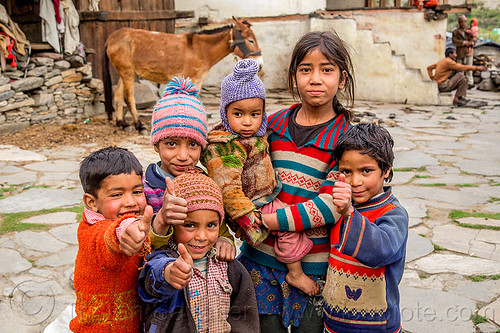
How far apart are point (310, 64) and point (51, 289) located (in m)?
2.49

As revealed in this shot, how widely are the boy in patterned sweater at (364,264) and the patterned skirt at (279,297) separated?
0.12m

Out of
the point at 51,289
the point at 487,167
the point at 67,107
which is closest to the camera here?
the point at 51,289

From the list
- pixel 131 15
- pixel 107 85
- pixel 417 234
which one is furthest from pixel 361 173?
pixel 131 15

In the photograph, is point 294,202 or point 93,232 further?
point 294,202

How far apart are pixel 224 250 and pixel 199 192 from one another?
0.83 ft

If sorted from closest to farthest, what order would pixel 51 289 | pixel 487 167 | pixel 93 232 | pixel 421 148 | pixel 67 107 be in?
pixel 93 232 < pixel 51 289 < pixel 487 167 < pixel 421 148 < pixel 67 107

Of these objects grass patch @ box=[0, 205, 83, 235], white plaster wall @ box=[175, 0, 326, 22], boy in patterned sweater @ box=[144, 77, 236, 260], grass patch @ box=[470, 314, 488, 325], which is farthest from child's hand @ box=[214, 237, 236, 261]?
white plaster wall @ box=[175, 0, 326, 22]

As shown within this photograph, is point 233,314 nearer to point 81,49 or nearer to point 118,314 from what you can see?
point 118,314

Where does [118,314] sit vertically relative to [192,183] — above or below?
below

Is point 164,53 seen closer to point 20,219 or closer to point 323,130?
point 20,219

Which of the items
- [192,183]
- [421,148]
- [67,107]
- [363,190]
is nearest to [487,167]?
[421,148]

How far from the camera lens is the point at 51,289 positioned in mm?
3473

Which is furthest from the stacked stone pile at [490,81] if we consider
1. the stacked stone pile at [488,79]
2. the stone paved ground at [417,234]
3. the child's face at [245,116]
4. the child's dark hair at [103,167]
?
the child's dark hair at [103,167]

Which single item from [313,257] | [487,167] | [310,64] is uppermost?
[310,64]
